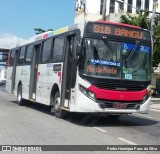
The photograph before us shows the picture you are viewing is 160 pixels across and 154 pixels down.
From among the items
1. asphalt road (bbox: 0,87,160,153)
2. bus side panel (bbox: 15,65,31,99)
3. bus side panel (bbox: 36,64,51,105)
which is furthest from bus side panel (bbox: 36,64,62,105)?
bus side panel (bbox: 15,65,31,99)

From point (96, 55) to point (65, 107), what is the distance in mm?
2208

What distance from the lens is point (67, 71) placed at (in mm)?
14273

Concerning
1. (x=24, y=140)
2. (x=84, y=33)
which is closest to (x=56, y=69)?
(x=84, y=33)

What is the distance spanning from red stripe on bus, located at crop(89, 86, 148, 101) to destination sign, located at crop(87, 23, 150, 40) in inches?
71.4

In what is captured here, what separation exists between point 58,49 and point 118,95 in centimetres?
339

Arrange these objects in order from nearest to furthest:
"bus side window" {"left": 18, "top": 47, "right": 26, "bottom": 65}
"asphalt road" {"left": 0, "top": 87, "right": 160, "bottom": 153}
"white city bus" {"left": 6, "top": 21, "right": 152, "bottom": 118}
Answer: "asphalt road" {"left": 0, "top": 87, "right": 160, "bottom": 153} → "white city bus" {"left": 6, "top": 21, "right": 152, "bottom": 118} → "bus side window" {"left": 18, "top": 47, "right": 26, "bottom": 65}

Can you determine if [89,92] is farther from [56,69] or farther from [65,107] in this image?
[56,69]

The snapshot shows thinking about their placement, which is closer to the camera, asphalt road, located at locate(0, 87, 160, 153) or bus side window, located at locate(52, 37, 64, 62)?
asphalt road, located at locate(0, 87, 160, 153)

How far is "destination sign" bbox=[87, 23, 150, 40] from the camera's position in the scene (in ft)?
43.9

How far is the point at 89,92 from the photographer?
13.0 meters

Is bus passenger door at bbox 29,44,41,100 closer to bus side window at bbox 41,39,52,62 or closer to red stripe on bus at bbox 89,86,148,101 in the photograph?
bus side window at bbox 41,39,52,62

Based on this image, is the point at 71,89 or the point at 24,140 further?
the point at 71,89

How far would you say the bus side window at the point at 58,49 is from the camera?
1505 centimetres

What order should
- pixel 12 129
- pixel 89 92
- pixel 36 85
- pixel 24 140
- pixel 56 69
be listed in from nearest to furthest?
pixel 24 140 → pixel 12 129 → pixel 89 92 → pixel 56 69 → pixel 36 85
